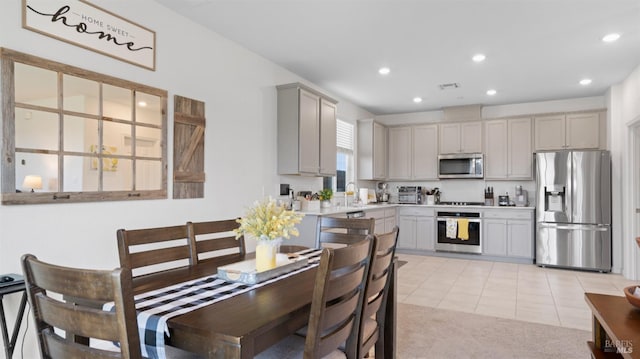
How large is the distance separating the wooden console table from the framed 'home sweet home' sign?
3.30 meters

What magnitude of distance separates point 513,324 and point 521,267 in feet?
9.13

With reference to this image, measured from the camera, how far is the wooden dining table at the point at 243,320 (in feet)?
3.62

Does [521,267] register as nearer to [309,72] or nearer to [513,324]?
[513,324]

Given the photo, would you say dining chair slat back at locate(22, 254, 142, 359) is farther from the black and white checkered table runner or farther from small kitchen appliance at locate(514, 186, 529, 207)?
small kitchen appliance at locate(514, 186, 529, 207)

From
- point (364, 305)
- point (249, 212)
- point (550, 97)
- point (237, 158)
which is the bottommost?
point (364, 305)

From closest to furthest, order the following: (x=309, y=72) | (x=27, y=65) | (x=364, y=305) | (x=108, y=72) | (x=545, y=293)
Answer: (x=364, y=305), (x=27, y=65), (x=108, y=72), (x=545, y=293), (x=309, y=72)

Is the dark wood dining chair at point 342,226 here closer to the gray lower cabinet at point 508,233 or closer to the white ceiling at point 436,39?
the white ceiling at point 436,39

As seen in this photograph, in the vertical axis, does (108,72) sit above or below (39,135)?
above

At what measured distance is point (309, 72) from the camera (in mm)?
4844

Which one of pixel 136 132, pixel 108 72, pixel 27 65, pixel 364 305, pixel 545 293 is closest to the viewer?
pixel 364 305

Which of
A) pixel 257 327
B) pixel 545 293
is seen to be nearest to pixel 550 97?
pixel 545 293

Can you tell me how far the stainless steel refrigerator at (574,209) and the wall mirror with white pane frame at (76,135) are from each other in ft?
17.6

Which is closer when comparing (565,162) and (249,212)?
(249,212)

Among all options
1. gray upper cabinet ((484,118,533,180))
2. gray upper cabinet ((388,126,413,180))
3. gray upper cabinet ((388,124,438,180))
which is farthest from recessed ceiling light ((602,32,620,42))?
gray upper cabinet ((388,126,413,180))
